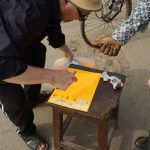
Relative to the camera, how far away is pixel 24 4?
1922 mm

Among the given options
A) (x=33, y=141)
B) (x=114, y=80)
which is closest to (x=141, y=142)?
(x=114, y=80)

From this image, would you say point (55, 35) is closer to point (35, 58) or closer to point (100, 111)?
point (35, 58)

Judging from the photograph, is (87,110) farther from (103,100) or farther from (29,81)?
(29,81)

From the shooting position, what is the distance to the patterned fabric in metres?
2.41

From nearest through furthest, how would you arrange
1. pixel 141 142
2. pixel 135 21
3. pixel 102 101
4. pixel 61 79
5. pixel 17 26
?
pixel 17 26, pixel 61 79, pixel 102 101, pixel 135 21, pixel 141 142

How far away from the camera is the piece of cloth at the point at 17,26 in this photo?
6.18 ft

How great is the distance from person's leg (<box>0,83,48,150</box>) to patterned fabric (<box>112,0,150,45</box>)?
91 centimetres

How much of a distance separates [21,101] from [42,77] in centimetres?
52

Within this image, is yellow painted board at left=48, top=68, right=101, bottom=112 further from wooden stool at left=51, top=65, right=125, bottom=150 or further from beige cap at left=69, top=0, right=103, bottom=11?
beige cap at left=69, top=0, right=103, bottom=11

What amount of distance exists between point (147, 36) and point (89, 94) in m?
2.07

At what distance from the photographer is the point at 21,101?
8.29 ft

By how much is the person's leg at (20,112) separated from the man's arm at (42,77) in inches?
13.4

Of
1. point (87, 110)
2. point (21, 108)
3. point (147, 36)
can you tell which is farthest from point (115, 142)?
point (147, 36)

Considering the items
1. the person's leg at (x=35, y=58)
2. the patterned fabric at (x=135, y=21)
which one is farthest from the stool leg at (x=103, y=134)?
the person's leg at (x=35, y=58)
